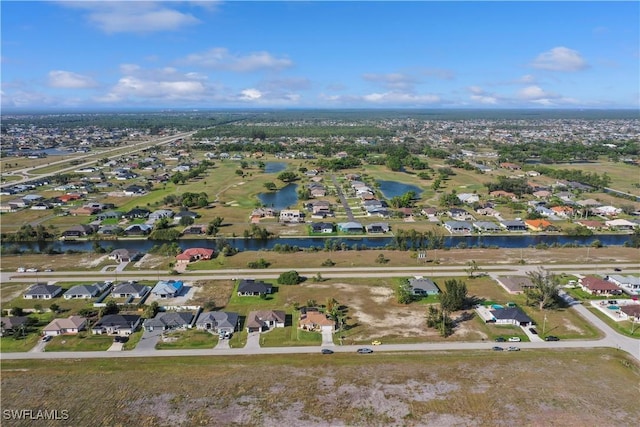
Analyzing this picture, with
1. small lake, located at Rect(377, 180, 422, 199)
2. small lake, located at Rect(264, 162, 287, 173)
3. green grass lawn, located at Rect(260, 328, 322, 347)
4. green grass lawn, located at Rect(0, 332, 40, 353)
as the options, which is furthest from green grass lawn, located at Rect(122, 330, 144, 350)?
small lake, located at Rect(264, 162, 287, 173)

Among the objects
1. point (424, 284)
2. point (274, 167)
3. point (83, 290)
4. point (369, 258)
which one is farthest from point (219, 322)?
point (274, 167)

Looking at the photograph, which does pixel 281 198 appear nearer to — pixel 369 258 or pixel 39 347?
pixel 369 258

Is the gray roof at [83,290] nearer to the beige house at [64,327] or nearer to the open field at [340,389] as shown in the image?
the beige house at [64,327]

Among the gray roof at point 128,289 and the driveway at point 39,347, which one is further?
the gray roof at point 128,289

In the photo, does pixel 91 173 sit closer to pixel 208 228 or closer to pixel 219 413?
pixel 208 228

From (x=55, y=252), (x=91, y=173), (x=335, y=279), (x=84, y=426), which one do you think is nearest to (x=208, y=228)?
(x=55, y=252)

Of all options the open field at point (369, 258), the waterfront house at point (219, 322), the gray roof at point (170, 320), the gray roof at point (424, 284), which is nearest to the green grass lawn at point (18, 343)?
the gray roof at point (170, 320)
